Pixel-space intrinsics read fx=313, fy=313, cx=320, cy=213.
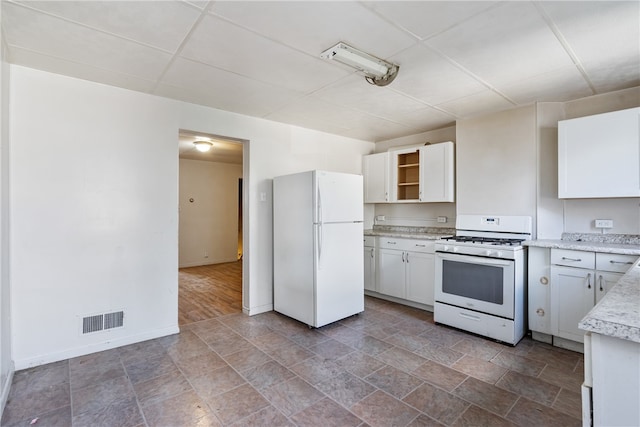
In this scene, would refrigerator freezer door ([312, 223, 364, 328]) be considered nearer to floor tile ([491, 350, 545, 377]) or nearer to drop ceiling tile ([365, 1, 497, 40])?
floor tile ([491, 350, 545, 377])

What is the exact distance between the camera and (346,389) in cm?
222

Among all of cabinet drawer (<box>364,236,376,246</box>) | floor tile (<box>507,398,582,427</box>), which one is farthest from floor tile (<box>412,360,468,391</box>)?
cabinet drawer (<box>364,236,376,246</box>)

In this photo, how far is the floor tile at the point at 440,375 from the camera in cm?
Answer: 228

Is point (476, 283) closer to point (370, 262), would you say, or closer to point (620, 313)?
point (370, 262)

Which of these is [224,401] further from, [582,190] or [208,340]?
[582,190]

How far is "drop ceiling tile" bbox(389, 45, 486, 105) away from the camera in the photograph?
2.31 meters

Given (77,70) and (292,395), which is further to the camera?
(77,70)

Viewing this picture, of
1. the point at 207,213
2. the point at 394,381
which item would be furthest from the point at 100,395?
the point at 207,213

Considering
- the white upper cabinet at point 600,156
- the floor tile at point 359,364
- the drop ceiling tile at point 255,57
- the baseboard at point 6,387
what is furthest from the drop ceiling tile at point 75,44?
the white upper cabinet at point 600,156

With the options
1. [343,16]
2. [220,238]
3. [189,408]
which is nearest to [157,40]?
[343,16]

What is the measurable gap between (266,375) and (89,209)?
2.09 metres

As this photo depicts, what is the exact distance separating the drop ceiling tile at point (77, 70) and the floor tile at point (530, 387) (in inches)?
148

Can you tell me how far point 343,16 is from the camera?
182 centimetres

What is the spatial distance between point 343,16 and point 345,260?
2425 millimetres
